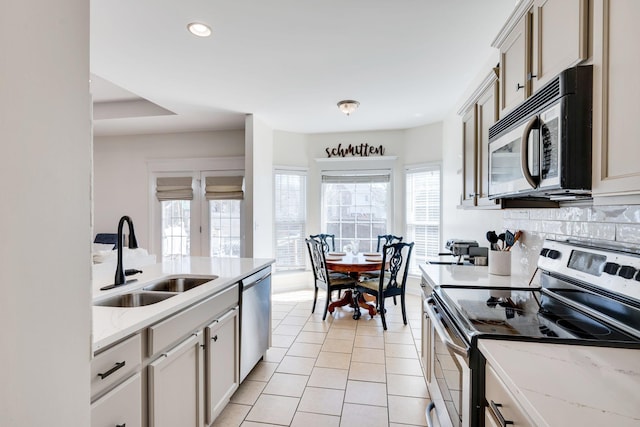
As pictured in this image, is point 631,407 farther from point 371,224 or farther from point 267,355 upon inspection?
point 371,224

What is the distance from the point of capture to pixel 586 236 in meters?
1.51

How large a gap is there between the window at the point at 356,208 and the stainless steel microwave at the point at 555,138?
156 inches

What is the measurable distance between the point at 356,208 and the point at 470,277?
11.4ft

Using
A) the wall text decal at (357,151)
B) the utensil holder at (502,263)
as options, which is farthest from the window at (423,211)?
the utensil holder at (502,263)

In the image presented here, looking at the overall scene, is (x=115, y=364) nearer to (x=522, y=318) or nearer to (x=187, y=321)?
A: (x=187, y=321)

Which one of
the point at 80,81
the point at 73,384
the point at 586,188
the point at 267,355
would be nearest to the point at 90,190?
the point at 80,81

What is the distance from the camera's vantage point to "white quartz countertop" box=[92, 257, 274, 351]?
1234 millimetres

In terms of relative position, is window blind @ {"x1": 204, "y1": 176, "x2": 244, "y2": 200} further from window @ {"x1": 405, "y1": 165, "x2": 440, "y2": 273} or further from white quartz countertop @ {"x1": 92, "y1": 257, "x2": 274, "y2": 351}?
window @ {"x1": 405, "y1": 165, "x2": 440, "y2": 273}

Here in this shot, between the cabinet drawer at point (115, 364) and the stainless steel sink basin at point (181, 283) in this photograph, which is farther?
the stainless steel sink basin at point (181, 283)

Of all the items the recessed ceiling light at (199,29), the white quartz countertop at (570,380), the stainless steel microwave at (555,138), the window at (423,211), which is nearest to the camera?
the white quartz countertop at (570,380)

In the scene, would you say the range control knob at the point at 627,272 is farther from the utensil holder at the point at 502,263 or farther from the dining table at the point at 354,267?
the dining table at the point at 354,267

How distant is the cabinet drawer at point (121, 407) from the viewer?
1.12 meters

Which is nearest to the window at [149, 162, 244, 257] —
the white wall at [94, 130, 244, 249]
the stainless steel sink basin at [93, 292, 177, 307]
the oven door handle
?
the white wall at [94, 130, 244, 249]

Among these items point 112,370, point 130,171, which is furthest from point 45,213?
point 130,171
